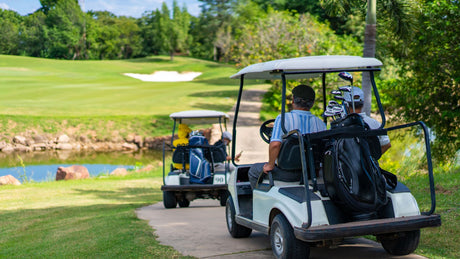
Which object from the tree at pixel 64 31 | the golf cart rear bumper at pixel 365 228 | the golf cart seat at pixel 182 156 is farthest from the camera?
the tree at pixel 64 31

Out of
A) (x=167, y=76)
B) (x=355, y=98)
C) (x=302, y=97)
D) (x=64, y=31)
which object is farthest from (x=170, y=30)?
(x=355, y=98)

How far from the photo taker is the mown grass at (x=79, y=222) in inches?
261

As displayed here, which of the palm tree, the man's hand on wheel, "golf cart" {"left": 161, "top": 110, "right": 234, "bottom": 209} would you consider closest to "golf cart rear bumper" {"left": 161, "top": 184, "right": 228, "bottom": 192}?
"golf cart" {"left": 161, "top": 110, "right": 234, "bottom": 209}

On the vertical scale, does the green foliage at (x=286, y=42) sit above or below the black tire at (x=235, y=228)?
above

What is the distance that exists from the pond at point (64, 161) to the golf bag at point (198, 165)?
13.2 metres

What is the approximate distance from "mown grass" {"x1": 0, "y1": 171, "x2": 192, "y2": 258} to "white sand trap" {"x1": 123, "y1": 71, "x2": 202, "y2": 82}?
43.7 m

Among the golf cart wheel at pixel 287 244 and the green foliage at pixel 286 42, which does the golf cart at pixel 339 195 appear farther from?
the green foliage at pixel 286 42

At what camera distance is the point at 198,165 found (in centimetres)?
1105

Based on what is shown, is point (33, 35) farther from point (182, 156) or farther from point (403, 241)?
point (403, 241)

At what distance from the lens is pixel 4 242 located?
8.58 meters

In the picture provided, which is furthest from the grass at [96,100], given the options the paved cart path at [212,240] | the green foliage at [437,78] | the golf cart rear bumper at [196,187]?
the paved cart path at [212,240]

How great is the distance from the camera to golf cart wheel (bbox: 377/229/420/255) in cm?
537

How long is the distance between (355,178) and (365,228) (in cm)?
45

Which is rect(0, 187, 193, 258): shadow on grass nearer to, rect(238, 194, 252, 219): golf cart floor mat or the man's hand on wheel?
rect(238, 194, 252, 219): golf cart floor mat
